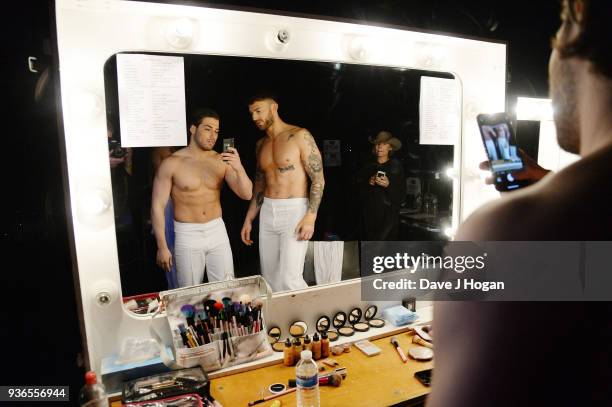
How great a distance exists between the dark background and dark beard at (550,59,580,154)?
1.10m

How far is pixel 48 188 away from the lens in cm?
145

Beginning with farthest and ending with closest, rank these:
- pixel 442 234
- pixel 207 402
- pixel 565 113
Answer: pixel 442 234, pixel 207 402, pixel 565 113

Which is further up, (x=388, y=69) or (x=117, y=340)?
(x=388, y=69)

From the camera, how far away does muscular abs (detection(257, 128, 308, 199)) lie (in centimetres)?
150

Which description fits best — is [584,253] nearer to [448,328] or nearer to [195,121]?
[448,328]

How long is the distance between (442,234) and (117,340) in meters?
1.45

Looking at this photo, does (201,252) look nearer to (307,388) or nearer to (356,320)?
(307,388)

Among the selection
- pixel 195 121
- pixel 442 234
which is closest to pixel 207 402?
pixel 195 121

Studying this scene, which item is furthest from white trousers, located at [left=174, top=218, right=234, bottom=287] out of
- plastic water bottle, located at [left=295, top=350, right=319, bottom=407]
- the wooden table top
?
plastic water bottle, located at [left=295, top=350, right=319, bottom=407]

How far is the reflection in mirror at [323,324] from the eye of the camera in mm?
1628

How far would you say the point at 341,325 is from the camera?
5.44 ft

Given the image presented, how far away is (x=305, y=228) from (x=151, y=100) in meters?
0.73

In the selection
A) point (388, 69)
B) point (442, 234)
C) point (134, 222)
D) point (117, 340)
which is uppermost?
point (388, 69)

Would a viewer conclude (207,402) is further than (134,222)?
No
